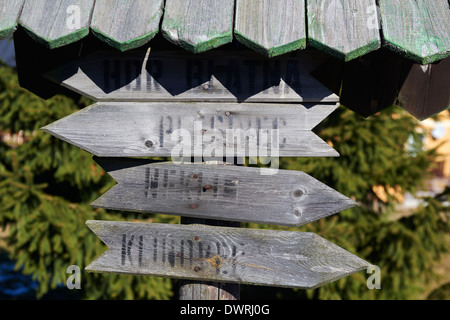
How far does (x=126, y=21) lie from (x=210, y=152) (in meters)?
0.61

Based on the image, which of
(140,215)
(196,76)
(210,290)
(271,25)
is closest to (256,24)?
(271,25)

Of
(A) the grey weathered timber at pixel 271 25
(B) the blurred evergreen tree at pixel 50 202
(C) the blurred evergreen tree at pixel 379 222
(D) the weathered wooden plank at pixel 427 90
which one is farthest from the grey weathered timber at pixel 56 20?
(C) the blurred evergreen tree at pixel 379 222

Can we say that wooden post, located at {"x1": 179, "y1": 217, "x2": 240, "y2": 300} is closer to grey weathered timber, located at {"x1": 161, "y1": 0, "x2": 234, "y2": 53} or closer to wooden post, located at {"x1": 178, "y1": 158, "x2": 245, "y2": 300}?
wooden post, located at {"x1": 178, "y1": 158, "x2": 245, "y2": 300}

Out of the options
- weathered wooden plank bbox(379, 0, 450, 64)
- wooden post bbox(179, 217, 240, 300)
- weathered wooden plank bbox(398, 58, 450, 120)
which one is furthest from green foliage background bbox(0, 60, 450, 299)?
weathered wooden plank bbox(379, 0, 450, 64)

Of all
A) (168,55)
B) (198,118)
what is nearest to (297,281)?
(198,118)

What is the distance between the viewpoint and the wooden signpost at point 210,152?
1980 mm

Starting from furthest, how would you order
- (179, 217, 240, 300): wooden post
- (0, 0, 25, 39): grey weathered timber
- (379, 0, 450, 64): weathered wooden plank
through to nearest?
(179, 217, 240, 300): wooden post, (0, 0, 25, 39): grey weathered timber, (379, 0, 450, 64): weathered wooden plank

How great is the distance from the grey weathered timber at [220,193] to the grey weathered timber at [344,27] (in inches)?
23.1

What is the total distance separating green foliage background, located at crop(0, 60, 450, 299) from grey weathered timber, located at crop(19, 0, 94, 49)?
132 inches

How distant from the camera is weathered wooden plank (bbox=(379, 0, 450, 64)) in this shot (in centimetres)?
162

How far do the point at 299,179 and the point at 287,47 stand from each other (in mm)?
596

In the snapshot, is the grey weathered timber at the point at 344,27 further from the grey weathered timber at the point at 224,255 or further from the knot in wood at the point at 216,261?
the knot in wood at the point at 216,261

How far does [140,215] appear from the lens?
528 centimetres
